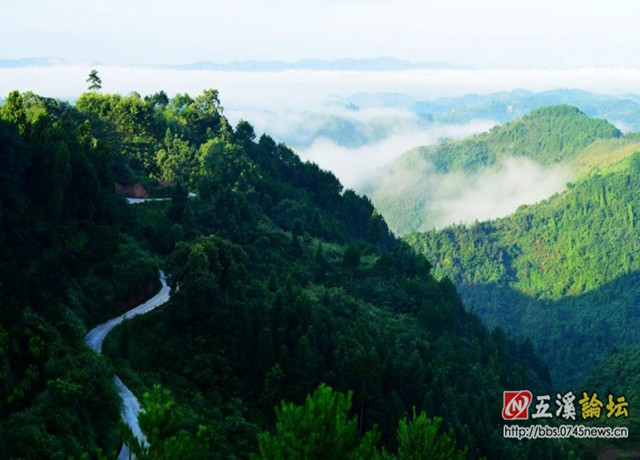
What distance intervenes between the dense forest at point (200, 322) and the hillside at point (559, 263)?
232ft

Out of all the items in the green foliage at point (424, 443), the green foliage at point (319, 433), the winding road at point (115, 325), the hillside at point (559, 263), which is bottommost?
the hillside at point (559, 263)

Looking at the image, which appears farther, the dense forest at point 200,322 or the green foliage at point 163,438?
the dense forest at point 200,322

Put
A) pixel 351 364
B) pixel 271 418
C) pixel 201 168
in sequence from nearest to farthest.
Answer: pixel 271 418, pixel 351 364, pixel 201 168

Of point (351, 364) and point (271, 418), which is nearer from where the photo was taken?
point (271, 418)

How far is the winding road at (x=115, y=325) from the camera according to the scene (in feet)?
80.3

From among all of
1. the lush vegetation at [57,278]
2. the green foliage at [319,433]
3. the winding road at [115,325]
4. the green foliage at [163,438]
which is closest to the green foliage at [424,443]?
the green foliage at [319,433]

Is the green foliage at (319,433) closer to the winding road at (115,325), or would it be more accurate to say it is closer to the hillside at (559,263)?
the winding road at (115,325)

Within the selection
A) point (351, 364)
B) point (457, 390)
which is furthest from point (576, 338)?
point (351, 364)

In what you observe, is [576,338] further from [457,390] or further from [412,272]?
[457,390]

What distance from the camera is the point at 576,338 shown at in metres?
119

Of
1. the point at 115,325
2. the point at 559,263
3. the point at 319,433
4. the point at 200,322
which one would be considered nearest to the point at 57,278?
the point at 115,325

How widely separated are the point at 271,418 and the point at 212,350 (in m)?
4.35

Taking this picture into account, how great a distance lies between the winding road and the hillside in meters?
93.5

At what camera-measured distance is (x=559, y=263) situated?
161m
